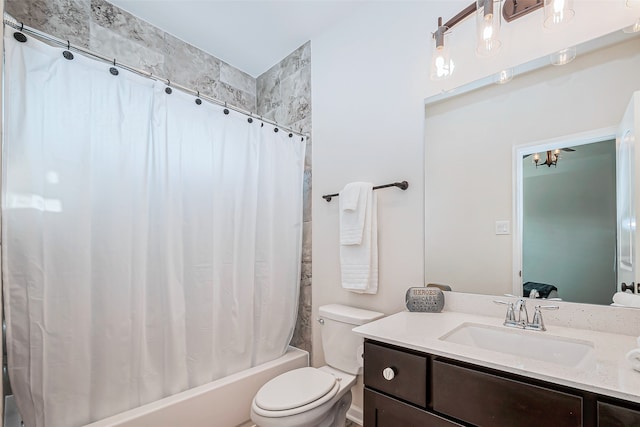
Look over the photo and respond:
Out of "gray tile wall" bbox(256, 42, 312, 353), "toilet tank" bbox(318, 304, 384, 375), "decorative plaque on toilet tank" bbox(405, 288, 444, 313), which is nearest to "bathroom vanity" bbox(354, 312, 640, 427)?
"decorative plaque on toilet tank" bbox(405, 288, 444, 313)

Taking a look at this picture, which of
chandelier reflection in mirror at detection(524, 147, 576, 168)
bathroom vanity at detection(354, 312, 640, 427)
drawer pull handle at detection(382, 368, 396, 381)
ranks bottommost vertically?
drawer pull handle at detection(382, 368, 396, 381)

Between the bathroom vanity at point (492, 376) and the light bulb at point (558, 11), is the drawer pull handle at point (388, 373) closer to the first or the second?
the bathroom vanity at point (492, 376)

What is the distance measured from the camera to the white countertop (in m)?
0.76

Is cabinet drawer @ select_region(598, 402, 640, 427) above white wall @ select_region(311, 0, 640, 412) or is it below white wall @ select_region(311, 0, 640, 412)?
below

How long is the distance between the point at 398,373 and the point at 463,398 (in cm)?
22

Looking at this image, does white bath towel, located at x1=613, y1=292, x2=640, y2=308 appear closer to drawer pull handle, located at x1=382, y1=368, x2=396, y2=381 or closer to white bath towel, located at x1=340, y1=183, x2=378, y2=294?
drawer pull handle, located at x1=382, y1=368, x2=396, y2=381

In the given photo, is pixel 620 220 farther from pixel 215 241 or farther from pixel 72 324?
pixel 72 324

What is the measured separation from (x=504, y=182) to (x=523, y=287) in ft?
1.55

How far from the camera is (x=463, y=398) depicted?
930mm

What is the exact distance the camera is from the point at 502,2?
135cm

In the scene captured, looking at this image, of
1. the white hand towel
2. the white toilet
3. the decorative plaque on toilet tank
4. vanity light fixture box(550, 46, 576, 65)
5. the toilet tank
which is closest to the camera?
vanity light fixture box(550, 46, 576, 65)

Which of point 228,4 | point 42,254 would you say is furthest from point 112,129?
point 228,4

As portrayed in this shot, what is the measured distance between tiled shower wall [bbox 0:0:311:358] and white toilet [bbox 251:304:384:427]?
1.56ft

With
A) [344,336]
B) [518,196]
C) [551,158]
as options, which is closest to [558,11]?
[551,158]
